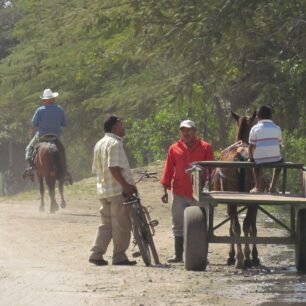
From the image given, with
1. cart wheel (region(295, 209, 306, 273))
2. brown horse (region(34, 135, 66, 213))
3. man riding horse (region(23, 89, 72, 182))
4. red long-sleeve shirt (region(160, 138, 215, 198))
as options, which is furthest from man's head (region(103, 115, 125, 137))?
man riding horse (region(23, 89, 72, 182))

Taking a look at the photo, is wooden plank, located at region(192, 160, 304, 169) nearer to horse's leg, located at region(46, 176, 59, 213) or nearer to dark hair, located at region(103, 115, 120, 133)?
dark hair, located at region(103, 115, 120, 133)

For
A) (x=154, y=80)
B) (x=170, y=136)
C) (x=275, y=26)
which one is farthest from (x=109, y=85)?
(x=275, y=26)

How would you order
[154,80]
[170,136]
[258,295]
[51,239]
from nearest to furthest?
1. [258,295]
2. [51,239]
3. [154,80]
4. [170,136]

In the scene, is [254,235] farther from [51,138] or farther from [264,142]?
[51,138]

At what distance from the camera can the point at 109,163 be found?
13391mm

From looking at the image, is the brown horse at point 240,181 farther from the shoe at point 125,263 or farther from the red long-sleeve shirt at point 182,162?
the shoe at point 125,263

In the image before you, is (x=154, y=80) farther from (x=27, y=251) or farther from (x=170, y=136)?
(x=27, y=251)

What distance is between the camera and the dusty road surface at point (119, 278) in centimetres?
1115

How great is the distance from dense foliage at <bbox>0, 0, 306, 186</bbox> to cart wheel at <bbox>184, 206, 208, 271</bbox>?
6.97 m

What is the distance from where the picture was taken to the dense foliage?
→ 2050 centimetres

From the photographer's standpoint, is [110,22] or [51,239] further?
[110,22]

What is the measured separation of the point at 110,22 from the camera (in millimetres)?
23031

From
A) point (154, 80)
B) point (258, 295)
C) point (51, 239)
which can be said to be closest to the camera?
point (258, 295)

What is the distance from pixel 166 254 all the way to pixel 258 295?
13.3 ft
